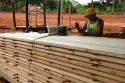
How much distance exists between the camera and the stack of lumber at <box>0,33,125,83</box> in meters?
4.26

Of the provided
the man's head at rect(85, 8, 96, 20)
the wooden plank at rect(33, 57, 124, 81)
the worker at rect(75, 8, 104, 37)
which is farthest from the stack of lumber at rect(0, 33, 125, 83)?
the man's head at rect(85, 8, 96, 20)

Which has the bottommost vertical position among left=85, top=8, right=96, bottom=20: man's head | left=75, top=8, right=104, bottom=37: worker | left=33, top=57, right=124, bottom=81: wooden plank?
left=33, top=57, right=124, bottom=81: wooden plank

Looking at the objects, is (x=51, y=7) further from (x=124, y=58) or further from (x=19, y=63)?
(x=124, y=58)

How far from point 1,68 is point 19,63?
4.11ft

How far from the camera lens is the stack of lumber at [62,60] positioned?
14.0 ft

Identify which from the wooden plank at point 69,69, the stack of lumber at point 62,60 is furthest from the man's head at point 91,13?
the wooden plank at point 69,69

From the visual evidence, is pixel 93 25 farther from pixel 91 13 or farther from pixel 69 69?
pixel 69 69

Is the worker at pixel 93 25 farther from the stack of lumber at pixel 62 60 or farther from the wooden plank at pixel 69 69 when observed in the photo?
the wooden plank at pixel 69 69

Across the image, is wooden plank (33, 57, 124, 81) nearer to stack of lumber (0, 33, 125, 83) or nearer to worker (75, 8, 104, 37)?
stack of lumber (0, 33, 125, 83)

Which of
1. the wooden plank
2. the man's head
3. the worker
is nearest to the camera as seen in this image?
the wooden plank

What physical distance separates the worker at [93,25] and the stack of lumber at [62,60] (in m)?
0.67

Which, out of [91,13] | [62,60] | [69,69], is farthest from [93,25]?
[69,69]

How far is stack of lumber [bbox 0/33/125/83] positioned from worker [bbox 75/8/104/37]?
669 mm

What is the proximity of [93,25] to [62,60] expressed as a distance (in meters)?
1.86
